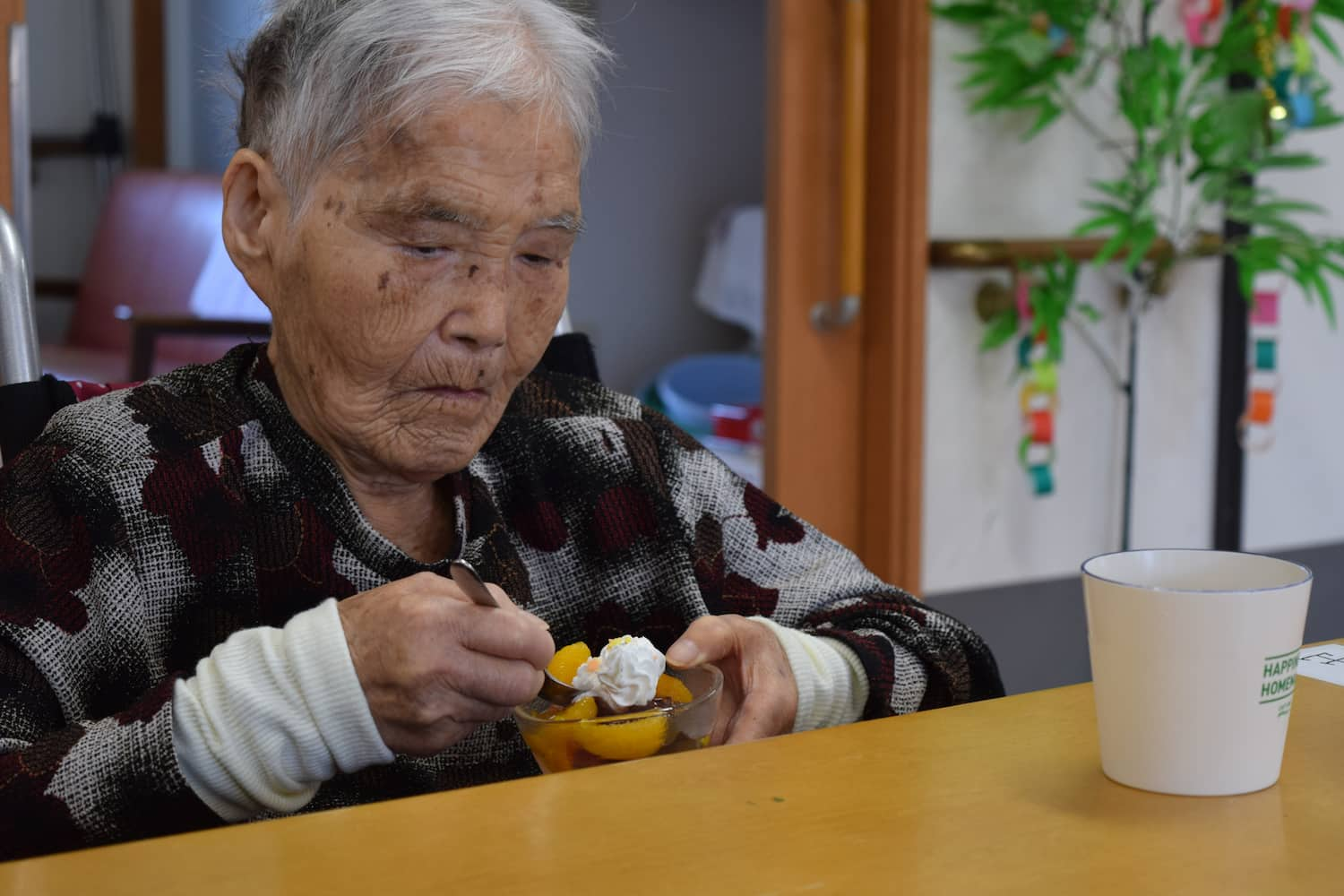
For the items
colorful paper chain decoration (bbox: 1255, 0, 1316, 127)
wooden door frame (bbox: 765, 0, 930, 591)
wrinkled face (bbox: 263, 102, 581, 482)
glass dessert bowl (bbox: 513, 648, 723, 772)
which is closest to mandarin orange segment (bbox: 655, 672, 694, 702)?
glass dessert bowl (bbox: 513, 648, 723, 772)

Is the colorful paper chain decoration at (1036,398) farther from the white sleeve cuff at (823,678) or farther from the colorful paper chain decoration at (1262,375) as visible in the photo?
the white sleeve cuff at (823,678)

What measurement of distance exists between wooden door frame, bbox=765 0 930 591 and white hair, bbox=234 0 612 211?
1720mm

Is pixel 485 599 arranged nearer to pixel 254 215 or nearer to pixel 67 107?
pixel 254 215

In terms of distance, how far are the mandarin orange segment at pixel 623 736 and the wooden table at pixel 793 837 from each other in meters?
0.06

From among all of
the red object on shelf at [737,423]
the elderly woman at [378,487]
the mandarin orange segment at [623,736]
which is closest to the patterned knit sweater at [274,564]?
the elderly woman at [378,487]

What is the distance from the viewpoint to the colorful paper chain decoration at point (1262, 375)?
3104 mm

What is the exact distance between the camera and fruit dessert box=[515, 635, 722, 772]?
0.75 meters

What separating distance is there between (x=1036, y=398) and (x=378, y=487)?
210 centimetres

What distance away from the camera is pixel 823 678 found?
98cm

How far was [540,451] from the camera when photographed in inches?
46.5

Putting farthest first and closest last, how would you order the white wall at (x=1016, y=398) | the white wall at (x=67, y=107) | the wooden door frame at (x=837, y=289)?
the white wall at (x=67, y=107) < the white wall at (x=1016, y=398) < the wooden door frame at (x=837, y=289)

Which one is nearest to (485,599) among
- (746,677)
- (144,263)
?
(746,677)

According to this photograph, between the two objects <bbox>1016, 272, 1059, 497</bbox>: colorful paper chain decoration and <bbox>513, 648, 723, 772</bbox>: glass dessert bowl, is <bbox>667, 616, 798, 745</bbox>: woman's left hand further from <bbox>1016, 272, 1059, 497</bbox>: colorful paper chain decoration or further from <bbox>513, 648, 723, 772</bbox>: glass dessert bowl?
<bbox>1016, 272, 1059, 497</bbox>: colorful paper chain decoration

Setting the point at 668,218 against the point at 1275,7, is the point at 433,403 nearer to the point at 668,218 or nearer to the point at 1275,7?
the point at 1275,7
